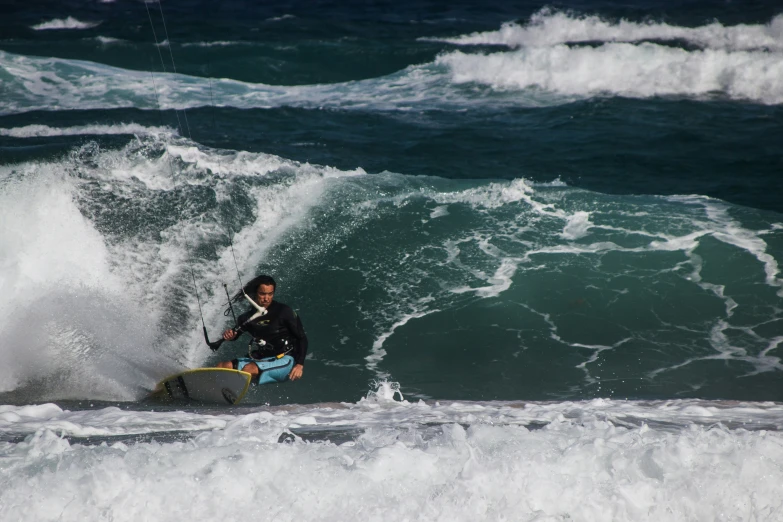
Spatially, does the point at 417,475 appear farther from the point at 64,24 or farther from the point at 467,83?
the point at 64,24

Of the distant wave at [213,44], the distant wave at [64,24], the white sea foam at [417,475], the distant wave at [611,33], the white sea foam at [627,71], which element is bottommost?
the white sea foam at [417,475]

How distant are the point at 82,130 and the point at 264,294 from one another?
10041mm

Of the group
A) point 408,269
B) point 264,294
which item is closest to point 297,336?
point 264,294

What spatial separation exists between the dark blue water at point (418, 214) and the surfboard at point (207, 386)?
1.57 feet

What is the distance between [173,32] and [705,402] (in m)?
22.7

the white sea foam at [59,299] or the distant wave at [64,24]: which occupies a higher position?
the distant wave at [64,24]

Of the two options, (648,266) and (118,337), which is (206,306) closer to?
(118,337)

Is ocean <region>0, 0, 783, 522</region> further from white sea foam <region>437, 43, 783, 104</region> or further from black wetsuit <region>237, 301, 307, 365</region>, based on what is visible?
black wetsuit <region>237, 301, 307, 365</region>

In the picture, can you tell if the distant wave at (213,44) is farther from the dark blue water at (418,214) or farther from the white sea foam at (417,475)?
the white sea foam at (417,475)

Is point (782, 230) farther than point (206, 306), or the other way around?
point (782, 230)

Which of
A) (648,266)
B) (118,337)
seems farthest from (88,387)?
(648,266)

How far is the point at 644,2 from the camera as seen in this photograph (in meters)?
26.1

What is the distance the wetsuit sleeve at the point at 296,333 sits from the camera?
759 centimetres

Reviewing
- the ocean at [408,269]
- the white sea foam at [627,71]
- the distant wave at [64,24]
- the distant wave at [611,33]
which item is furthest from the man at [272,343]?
the distant wave at [64,24]
